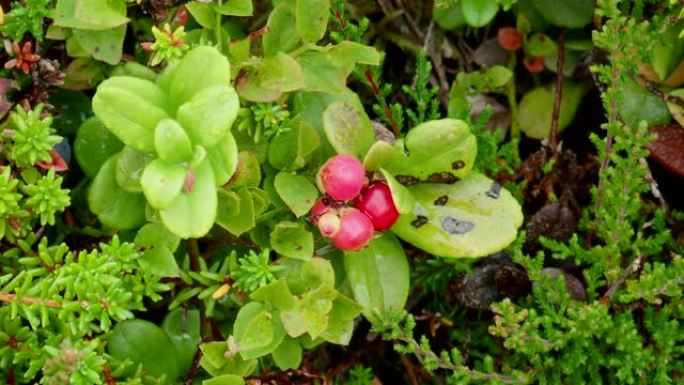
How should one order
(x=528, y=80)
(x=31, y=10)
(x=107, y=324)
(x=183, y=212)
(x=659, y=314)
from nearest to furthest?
(x=183, y=212)
(x=107, y=324)
(x=31, y=10)
(x=659, y=314)
(x=528, y=80)

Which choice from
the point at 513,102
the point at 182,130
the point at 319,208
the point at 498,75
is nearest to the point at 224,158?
the point at 182,130

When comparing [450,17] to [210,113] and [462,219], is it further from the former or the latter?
[210,113]

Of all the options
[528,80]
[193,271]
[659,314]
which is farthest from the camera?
[528,80]

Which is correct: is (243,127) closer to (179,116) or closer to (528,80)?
(179,116)

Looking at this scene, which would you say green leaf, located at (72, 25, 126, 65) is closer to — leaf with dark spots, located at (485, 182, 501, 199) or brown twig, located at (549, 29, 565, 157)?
leaf with dark spots, located at (485, 182, 501, 199)

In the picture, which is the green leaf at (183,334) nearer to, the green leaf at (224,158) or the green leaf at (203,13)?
the green leaf at (224,158)

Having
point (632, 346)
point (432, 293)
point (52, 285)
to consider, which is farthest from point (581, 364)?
point (52, 285)
